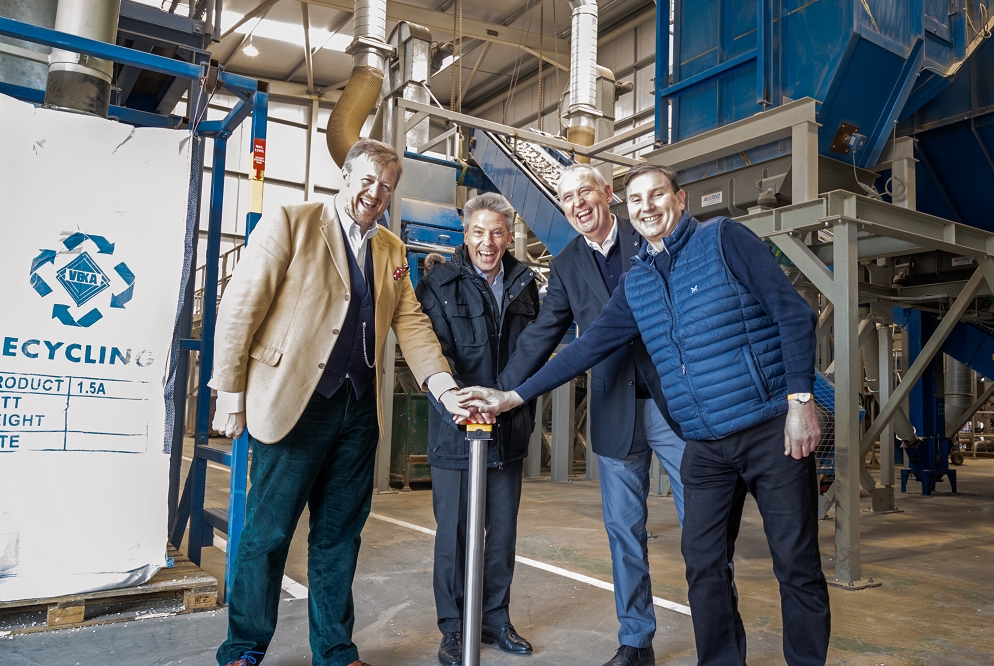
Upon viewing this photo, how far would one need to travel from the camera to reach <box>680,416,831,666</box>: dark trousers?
2.32 m

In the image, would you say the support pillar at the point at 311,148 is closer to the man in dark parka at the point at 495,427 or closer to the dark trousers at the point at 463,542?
the man in dark parka at the point at 495,427

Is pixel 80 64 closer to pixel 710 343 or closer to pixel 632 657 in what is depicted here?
pixel 710 343

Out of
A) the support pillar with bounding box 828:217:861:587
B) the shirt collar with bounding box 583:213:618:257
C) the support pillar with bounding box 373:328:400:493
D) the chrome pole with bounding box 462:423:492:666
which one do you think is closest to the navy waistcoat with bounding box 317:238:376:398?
the chrome pole with bounding box 462:423:492:666

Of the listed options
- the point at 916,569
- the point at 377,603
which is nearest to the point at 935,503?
the point at 916,569

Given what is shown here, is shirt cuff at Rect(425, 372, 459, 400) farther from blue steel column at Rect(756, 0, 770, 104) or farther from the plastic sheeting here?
blue steel column at Rect(756, 0, 770, 104)

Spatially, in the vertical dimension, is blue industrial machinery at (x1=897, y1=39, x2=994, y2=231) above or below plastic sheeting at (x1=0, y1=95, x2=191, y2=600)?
above

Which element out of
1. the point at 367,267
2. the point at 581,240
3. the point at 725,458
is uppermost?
the point at 581,240

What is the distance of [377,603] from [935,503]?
7.64 meters

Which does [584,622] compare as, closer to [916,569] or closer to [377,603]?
[377,603]

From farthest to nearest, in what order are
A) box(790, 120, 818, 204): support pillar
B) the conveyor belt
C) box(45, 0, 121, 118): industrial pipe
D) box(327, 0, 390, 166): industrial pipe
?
box(327, 0, 390, 166): industrial pipe
the conveyor belt
box(790, 120, 818, 204): support pillar
box(45, 0, 121, 118): industrial pipe

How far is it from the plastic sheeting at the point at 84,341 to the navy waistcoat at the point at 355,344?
1.26 metres

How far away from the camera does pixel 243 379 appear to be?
2529 millimetres

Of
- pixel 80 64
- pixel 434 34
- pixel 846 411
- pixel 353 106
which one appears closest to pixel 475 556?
pixel 80 64

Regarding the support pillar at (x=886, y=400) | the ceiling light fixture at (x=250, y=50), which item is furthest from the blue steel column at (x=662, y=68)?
the ceiling light fixture at (x=250, y=50)
